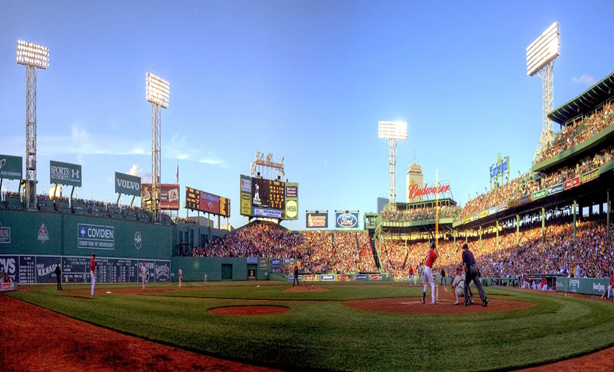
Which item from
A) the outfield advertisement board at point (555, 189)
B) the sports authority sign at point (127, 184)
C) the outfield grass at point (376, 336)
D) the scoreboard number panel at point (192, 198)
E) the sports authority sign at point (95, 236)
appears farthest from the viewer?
the scoreboard number panel at point (192, 198)

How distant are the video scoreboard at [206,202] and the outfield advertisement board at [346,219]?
670 inches

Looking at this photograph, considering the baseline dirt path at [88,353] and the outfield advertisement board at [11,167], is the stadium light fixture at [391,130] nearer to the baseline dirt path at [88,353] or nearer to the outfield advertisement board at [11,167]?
the outfield advertisement board at [11,167]

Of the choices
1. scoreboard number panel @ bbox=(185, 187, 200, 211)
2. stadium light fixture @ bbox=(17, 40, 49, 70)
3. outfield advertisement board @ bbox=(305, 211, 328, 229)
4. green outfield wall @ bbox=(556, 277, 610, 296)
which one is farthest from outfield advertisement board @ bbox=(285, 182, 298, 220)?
green outfield wall @ bbox=(556, 277, 610, 296)

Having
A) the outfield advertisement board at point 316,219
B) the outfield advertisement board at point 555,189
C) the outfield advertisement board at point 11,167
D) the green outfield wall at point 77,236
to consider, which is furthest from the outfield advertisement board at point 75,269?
the outfield advertisement board at point 555,189

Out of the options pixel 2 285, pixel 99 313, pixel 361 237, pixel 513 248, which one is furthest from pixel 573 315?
pixel 361 237

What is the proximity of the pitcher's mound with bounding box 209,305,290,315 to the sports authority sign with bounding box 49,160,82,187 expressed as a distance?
3778cm

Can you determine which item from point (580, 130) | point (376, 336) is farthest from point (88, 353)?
point (580, 130)

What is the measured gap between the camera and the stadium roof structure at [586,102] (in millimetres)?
41125

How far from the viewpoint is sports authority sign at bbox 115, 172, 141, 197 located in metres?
55.3

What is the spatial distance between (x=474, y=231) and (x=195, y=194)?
36.2 meters

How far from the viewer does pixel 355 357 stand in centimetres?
796

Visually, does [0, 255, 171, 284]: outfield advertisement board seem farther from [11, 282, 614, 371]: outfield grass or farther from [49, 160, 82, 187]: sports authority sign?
[11, 282, 614, 371]: outfield grass

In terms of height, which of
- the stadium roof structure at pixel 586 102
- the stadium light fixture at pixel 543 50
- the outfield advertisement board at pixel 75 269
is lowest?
the outfield advertisement board at pixel 75 269

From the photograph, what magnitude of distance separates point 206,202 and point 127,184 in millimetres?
14110
